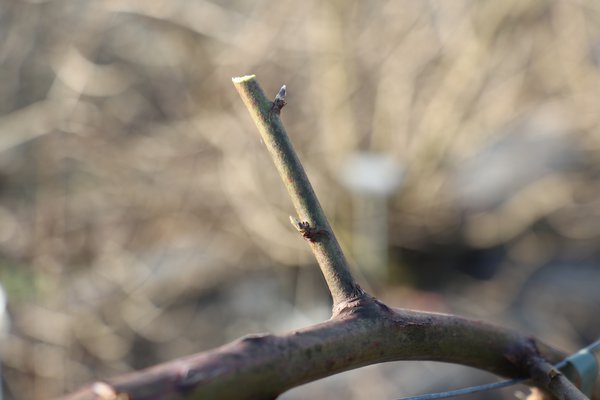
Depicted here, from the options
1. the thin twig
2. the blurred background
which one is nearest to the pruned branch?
the thin twig

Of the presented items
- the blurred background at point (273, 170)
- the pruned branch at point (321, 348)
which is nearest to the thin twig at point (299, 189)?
the pruned branch at point (321, 348)

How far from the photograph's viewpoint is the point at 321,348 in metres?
0.47

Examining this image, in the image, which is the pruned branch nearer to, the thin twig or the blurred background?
the thin twig

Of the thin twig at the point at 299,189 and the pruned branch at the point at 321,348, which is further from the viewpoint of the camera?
the thin twig at the point at 299,189

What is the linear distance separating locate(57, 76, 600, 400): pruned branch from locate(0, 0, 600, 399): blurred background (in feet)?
8.31

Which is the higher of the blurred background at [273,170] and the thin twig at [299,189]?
the blurred background at [273,170]

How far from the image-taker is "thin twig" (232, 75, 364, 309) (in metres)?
0.58

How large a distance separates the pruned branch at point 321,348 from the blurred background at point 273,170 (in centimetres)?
253

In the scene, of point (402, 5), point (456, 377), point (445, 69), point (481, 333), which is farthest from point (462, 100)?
point (481, 333)

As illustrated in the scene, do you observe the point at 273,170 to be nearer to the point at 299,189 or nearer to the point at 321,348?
the point at 299,189

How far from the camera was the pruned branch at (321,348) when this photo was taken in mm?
401

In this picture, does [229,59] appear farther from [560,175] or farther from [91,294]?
[560,175]

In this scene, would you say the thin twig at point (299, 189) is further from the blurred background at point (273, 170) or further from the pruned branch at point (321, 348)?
the blurred background at point (273, 170)

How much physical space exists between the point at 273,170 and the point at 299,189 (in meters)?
2.78
